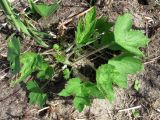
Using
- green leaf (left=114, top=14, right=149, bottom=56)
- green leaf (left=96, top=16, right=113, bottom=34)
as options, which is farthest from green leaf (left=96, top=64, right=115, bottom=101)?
green leaf (left=96, top=16, right=113, bottom=34)

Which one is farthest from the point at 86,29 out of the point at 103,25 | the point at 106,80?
the point at 106,80

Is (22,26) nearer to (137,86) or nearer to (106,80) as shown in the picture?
(106,80)

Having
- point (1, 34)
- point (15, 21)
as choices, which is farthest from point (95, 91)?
point (1, 34)

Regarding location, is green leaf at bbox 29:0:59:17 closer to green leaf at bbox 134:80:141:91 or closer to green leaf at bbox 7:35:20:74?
green leaf at bbox 7:35:20:74

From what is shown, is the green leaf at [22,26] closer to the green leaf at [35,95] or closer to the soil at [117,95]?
the soil at [117,95]

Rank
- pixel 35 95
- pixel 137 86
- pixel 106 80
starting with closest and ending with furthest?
pixel 106 80 < pixel 35 95 < pixel 137 86

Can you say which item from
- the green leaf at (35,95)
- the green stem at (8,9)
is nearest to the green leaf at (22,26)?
the green stem at (8,9)

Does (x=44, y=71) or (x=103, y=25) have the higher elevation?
(x=103, y=25)
